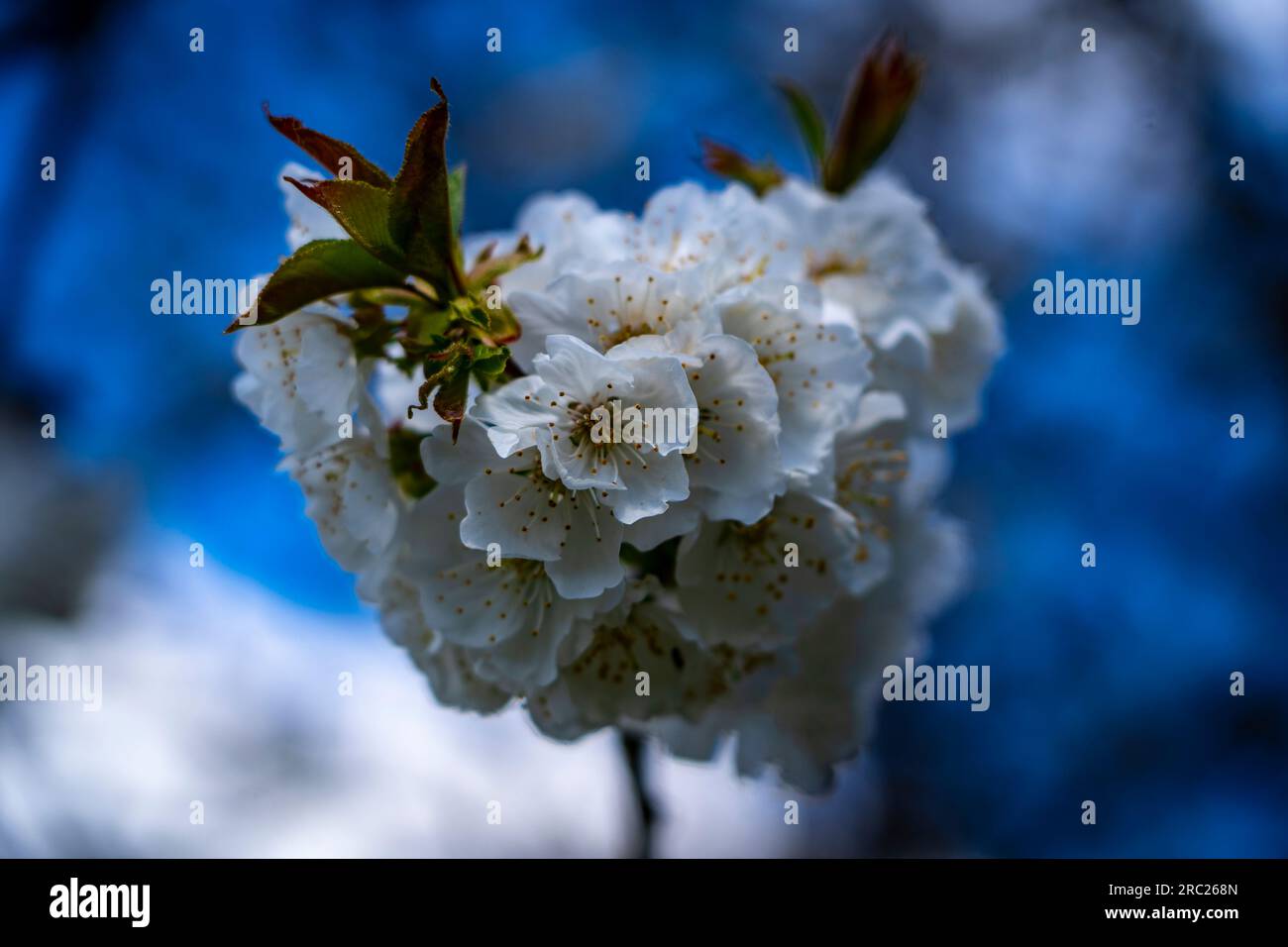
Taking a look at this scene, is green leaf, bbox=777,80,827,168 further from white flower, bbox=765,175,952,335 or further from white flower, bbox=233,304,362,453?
white flower, bbox=233,304,362,453

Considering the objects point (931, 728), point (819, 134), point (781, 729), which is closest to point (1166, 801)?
point (931, 728)

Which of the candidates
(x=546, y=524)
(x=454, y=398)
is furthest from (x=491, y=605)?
(x=454, y=398)

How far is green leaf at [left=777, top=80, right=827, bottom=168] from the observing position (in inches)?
51.6

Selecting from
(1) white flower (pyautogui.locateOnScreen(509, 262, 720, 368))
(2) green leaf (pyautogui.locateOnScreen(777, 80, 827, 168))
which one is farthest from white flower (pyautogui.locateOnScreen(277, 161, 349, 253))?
(2) green leaf (pyautogui.locateOnScreen(777, 80, 827, 168))

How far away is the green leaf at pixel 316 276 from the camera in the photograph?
2.89 ft

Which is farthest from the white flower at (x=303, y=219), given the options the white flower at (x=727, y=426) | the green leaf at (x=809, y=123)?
the green leaf at (x=809, y=123)

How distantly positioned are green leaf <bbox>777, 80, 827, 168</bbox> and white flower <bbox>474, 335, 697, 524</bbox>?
589mm

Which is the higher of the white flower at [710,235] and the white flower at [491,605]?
the white flower at [710,235]

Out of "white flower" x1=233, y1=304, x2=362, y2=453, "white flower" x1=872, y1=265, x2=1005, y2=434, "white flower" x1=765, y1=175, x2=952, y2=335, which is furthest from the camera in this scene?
"white flower" x1=872, y1=265, x2=1005, y2=434

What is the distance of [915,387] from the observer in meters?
1.17

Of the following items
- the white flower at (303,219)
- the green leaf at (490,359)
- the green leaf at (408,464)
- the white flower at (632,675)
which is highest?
the white flower at (303,219)

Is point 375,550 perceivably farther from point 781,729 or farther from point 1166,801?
point 1166,801

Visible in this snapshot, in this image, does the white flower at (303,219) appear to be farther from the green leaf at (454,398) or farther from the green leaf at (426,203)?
the green leaf at (454,398)

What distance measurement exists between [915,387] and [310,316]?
65 cm
